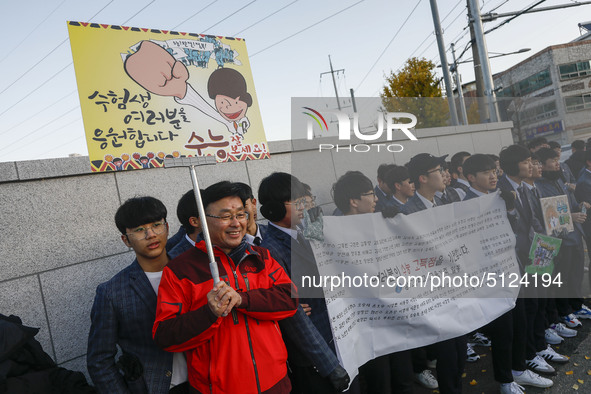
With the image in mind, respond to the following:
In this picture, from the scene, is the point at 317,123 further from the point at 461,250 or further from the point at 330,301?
the point at 461,250

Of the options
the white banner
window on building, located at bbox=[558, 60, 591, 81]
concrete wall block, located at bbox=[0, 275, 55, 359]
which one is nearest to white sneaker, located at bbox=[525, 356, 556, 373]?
the white banner

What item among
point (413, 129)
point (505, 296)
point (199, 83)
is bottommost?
point (505, 296)

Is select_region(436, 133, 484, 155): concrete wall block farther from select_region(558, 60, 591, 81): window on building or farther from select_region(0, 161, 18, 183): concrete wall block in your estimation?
select_region(558, 60, 591, 81): window on building

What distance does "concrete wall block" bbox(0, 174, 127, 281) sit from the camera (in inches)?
115

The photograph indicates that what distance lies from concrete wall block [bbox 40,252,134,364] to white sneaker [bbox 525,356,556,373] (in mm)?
3541

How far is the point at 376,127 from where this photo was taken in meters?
2.82

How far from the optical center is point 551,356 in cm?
370

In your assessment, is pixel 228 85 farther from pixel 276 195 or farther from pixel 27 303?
pixel 27 303

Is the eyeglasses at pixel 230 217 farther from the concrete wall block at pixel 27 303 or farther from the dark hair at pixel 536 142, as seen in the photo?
the dark hair at pixel 536 142

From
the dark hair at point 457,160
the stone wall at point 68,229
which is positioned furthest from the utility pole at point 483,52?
the dark hair at point 457,160

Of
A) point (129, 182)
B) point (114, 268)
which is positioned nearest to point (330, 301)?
point (114, 268)

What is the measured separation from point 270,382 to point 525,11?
411 inches

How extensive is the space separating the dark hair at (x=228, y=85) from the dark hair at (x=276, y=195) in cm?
189

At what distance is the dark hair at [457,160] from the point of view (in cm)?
323
